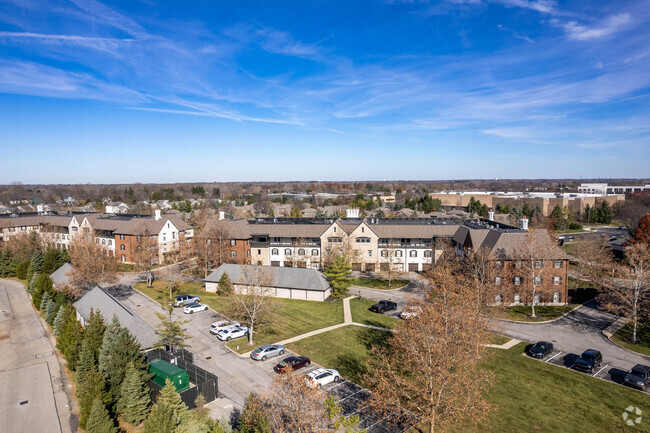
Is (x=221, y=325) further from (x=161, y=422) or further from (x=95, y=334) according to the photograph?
(x=161, y=422)

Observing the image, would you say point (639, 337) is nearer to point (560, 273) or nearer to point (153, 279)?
point (560, 273)

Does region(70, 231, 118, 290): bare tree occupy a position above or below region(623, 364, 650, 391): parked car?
above

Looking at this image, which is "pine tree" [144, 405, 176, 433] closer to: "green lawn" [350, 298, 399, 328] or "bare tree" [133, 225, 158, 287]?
"green lawn" [350, 298, 399, 328]

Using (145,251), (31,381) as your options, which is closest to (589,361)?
(31,381)

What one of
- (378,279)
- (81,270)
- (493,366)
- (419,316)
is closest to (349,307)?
(378,279)

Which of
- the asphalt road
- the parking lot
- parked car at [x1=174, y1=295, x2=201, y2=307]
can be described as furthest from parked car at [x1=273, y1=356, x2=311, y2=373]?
parked car at [x1=174, y1=295, x2=201, y2=307]
